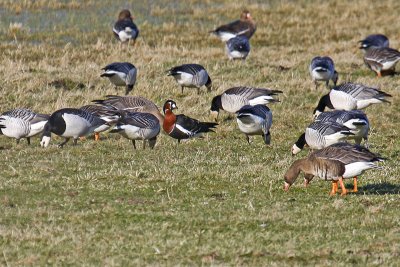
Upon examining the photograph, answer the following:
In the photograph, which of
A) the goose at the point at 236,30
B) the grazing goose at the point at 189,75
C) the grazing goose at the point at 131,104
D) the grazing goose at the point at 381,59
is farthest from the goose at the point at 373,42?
the grazing goose at the point at 131,104

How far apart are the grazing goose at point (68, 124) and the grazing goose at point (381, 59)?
10399 millimetres

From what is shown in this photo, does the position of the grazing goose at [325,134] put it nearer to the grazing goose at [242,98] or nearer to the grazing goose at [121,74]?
the grazing goose at [242,98]

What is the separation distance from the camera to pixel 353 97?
18609mm

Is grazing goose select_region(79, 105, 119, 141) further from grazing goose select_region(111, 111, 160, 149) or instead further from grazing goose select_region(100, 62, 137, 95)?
grazing goose select_region(100, 62, 137, 95)

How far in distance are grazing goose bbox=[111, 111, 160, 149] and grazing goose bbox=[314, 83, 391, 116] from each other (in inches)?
167

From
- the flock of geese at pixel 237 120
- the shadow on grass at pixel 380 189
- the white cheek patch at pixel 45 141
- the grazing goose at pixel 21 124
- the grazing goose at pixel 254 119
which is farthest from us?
the grazing goose at pixel 254 119

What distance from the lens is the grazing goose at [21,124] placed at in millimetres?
16109

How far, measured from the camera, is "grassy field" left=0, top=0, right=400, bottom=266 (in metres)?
9.20

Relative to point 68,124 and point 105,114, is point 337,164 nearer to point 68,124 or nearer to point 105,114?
point 68,124

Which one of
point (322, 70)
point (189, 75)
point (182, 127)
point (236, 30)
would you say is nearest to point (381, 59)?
point (322, 70)

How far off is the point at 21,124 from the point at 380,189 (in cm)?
700

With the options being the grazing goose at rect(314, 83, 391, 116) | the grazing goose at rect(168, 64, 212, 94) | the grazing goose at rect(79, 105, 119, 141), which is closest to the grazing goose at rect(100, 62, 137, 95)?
the grazing goose at rect(168, 64, 212, 94)

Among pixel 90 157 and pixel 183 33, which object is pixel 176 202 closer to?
A: pixel 90 157

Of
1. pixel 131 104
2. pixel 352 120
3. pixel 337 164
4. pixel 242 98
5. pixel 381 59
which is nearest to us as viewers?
pixel 337 164
